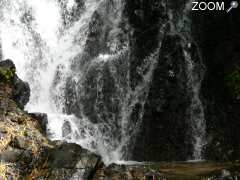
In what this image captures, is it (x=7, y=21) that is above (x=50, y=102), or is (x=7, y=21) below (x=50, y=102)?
above

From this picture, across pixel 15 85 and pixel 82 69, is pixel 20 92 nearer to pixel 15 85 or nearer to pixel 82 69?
pixel 15 85

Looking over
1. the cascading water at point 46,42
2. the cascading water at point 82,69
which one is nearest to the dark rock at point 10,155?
the cascading water at point 82,69

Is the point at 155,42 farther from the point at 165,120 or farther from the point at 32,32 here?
the point at 32,32

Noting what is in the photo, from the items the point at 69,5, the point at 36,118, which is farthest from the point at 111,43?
the point at 36,118

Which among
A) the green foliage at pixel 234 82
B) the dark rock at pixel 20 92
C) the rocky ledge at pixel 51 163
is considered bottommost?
the rocky ledge at pixel 51 163

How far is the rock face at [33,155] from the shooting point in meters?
6.77

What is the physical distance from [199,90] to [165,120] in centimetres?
133

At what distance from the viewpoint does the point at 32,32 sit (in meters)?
13.8

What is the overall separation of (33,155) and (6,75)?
262cm

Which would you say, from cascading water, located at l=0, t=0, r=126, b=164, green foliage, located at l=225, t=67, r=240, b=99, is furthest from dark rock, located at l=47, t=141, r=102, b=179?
green foliage, located at l=225, t=67, r=240, b=99

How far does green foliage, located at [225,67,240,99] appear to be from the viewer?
1150 centimetres

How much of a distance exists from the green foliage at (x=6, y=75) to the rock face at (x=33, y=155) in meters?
1.10

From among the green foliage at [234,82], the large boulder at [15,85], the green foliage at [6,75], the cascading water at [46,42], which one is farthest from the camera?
the cascading water at [46,42]

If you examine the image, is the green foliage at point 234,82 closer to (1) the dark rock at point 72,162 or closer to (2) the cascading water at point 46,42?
(2) the cascading water at point 46,42
